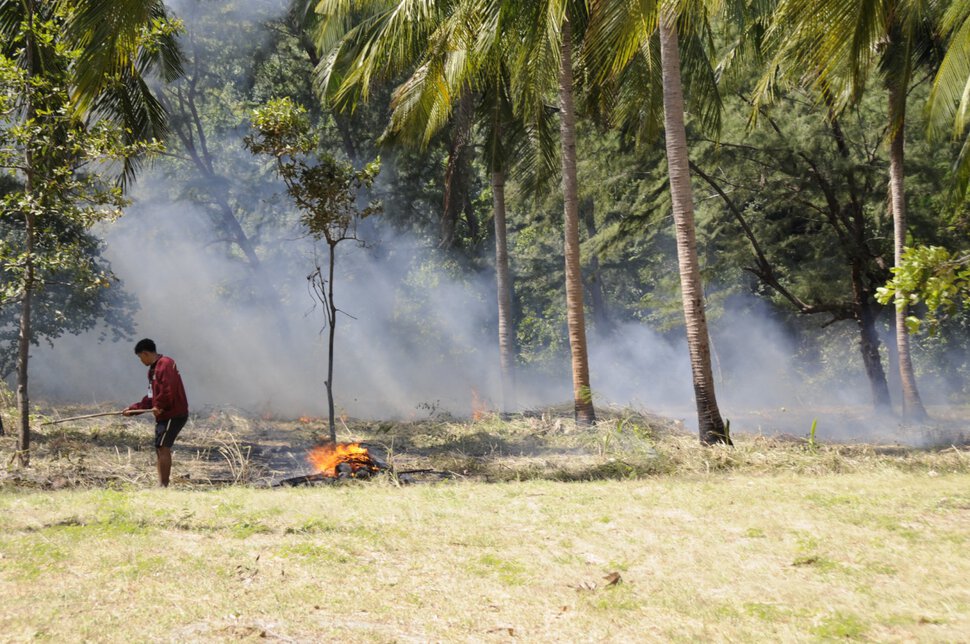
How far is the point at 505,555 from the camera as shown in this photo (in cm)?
543

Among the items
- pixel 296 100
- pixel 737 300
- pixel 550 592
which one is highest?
pixel 296 100

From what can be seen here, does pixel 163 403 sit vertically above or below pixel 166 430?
above

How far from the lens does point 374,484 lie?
864 cm

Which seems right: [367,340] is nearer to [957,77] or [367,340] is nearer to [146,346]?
[146,346]

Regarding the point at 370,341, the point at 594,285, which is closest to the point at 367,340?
the point at 370,341

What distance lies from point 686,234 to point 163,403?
6197 mm

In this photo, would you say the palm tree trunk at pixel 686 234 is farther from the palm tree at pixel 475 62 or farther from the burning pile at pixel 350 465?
the burning pile at pixel 350 465

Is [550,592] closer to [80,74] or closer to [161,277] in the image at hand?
[80,74]

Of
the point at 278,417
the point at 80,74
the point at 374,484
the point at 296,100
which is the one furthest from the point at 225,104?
the point at 374,484

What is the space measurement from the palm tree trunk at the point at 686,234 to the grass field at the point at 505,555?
3.44 feet

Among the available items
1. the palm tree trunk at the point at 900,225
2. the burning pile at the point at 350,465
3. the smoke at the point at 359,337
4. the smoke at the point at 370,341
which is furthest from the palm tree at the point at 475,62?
the smoke at the point at 359,337

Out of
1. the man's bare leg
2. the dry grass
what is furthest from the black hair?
the dry grass

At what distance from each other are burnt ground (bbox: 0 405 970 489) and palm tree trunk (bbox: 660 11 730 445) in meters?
0.55

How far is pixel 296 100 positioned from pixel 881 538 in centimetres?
2282
